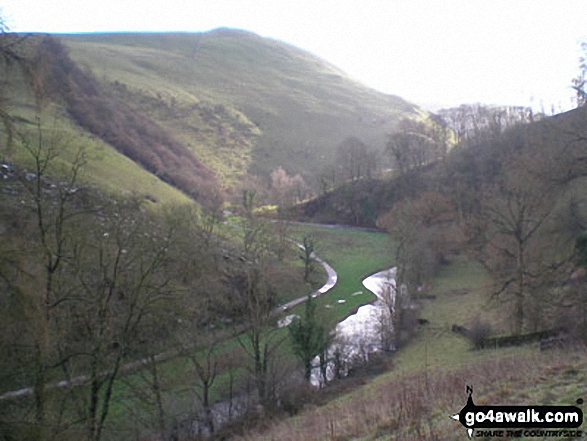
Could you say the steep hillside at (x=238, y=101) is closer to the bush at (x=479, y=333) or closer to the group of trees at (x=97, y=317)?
the group of trees at (x=97, y=317)

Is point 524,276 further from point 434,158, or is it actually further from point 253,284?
point 434,158

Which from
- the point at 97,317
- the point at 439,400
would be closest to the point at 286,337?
the point at 97,317

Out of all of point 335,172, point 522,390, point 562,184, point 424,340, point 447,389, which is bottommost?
point 424,340

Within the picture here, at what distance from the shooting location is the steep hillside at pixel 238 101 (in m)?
110

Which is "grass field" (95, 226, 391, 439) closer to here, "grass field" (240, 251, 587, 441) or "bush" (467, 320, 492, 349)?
"grass field" (240, 251, 587, 441)

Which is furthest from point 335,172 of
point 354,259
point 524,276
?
point 524,276

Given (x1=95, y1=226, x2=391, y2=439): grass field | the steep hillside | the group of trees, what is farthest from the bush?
the steep hillside

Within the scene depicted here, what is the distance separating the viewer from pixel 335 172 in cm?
9412

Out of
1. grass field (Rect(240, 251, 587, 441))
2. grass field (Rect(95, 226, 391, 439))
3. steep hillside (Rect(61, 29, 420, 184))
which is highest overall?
steep hillside (Rect(61, 29, 420, 184))

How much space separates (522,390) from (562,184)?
2311 cm

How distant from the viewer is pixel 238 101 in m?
141

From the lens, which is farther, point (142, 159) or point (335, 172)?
point (335, 172)

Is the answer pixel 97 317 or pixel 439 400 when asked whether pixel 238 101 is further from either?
pixel 439 400

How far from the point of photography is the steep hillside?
110 meters
